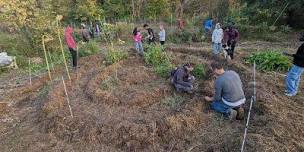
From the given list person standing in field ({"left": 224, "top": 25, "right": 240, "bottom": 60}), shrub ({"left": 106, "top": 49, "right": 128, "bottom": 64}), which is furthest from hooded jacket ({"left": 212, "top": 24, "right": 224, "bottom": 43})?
shrub ({"left": 106, "top": 49, "right": 128, "bottom": 64})

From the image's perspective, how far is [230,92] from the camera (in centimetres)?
639

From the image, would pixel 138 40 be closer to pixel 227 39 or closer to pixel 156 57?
pixel 156 57

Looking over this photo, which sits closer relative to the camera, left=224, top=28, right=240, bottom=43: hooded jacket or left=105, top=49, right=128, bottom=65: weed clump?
left=224, top=28, right=240, bottom=43: hooded jacket

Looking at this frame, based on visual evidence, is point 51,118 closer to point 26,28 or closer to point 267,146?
point 267,146

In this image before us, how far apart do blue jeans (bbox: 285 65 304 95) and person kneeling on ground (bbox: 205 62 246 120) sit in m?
1.76

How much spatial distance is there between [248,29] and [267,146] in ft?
36.1

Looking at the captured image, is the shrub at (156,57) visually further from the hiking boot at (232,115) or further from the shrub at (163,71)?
the hiking boot at (232,115)

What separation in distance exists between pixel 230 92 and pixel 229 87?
125 millimetres

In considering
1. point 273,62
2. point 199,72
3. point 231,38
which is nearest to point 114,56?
point 199,72

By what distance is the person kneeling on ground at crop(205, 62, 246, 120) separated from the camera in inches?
250

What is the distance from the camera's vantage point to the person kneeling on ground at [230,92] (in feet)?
20.9

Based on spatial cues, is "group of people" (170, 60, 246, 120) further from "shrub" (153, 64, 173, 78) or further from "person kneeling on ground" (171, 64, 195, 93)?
"shrub" (153, 64, 173, 78)

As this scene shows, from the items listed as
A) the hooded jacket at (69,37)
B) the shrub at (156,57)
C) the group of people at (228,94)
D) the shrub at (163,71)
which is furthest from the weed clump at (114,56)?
the group of people at (228,94)

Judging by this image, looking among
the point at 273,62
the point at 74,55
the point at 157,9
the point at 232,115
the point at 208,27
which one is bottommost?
the point at 232,115
